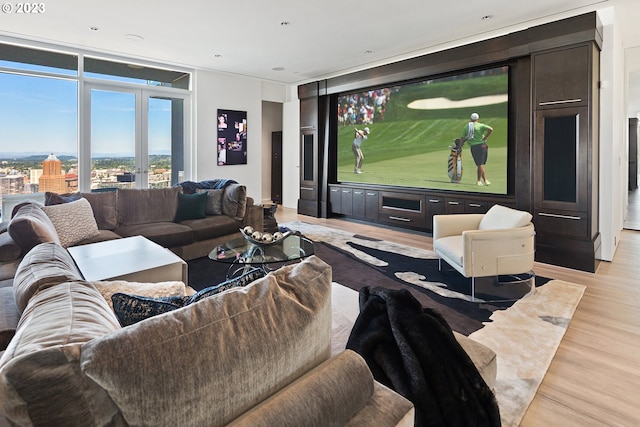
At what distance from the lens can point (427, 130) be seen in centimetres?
595

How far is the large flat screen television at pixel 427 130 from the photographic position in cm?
512

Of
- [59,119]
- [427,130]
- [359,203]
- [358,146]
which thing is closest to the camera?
[59,119]

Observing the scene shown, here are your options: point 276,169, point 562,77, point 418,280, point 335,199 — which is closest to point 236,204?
point 418,280

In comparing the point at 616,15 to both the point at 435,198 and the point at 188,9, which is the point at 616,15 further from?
the point at 188,9

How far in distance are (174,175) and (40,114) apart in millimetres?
2221

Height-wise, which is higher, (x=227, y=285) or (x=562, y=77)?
(x=562, y=77)

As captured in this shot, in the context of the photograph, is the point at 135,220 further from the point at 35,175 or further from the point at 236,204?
the point at 35,175

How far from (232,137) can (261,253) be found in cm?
495

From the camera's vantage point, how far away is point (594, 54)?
4.11m

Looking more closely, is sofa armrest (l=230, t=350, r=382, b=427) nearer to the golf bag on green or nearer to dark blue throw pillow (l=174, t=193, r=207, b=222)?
dark blue throw pillow (l=174, t=193, r=207, b=222)

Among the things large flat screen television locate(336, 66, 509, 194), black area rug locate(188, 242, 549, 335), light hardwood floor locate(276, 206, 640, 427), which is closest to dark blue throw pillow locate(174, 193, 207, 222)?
black area rug locate(188, 242, 549, 335)

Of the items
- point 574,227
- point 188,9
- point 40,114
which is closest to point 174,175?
point 40,114

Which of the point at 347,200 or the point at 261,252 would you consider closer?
the point at 261,252

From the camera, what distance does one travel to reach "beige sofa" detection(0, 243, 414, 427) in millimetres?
675
